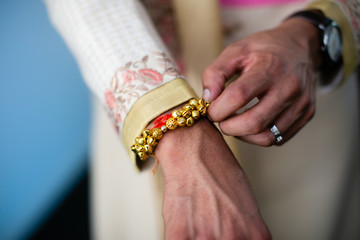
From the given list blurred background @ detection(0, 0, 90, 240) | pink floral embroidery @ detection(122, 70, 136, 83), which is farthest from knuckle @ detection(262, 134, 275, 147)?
blurred background @ detection(0, 0, 90, 240)

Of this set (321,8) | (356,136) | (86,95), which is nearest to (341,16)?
(321,8)

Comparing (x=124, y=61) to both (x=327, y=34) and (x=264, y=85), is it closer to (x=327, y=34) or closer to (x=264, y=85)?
(x=264, y=85)

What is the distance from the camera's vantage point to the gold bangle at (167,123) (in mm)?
401

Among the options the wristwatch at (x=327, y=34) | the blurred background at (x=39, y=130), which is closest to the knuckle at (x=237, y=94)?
the wristwatch at (x=327, y=34)

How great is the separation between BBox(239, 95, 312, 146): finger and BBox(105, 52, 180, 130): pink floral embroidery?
15cm

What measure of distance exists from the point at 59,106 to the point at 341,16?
1.05m

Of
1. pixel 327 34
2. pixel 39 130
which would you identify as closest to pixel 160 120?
pixel 327 34

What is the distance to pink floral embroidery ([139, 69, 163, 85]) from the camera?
1.44 feet

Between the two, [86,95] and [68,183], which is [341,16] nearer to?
[86,95]

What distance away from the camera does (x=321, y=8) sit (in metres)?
0.56

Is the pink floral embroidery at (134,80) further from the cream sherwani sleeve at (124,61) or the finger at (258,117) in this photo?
the finger at (258,117)

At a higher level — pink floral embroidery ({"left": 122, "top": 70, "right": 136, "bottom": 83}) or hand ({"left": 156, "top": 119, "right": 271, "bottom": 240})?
pink floral embroidery ({"left": 122, "top": 70, "right": 136, "bottom": 83})

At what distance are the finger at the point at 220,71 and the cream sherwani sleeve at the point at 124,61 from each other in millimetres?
27

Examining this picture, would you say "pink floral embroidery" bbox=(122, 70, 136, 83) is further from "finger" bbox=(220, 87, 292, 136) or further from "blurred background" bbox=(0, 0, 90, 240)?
"blurred background" bbox=(0, 0, 90, 240)
